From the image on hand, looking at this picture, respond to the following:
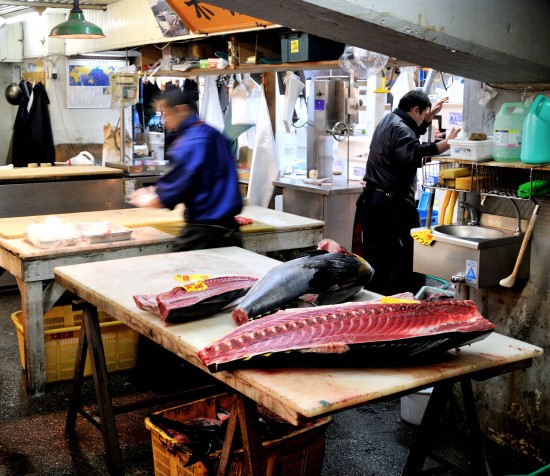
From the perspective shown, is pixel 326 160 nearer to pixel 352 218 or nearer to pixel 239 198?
pixel 352 218

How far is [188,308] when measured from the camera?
3025mm

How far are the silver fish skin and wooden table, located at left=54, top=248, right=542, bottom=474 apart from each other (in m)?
0.17

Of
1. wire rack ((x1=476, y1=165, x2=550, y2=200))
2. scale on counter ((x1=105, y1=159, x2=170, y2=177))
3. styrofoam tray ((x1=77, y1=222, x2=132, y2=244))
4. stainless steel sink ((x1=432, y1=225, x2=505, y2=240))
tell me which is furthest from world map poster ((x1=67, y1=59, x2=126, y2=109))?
wire rack ((x1=476, y1=165, x2=550, y2=200))

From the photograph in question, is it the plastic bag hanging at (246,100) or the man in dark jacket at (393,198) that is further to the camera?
the plastic bag hanging at (246,100)

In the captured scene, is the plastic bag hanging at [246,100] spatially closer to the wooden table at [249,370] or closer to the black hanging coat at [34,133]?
the wooden table at [249,370]

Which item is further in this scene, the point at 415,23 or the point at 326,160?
the point at 326,160

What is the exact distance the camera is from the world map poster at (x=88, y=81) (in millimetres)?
13328

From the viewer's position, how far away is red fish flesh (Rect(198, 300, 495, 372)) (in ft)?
8.08

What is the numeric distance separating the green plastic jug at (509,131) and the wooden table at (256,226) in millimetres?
2116

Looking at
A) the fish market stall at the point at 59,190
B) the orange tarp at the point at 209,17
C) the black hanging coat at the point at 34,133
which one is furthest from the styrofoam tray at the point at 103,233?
the black hanging coat at the point at 34,133

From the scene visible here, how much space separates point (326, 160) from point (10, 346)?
379 centimetres

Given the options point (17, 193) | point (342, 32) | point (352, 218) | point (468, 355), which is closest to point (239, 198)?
point (342, 32)

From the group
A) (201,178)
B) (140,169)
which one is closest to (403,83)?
(140,169)

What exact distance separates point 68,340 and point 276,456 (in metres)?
2.44
